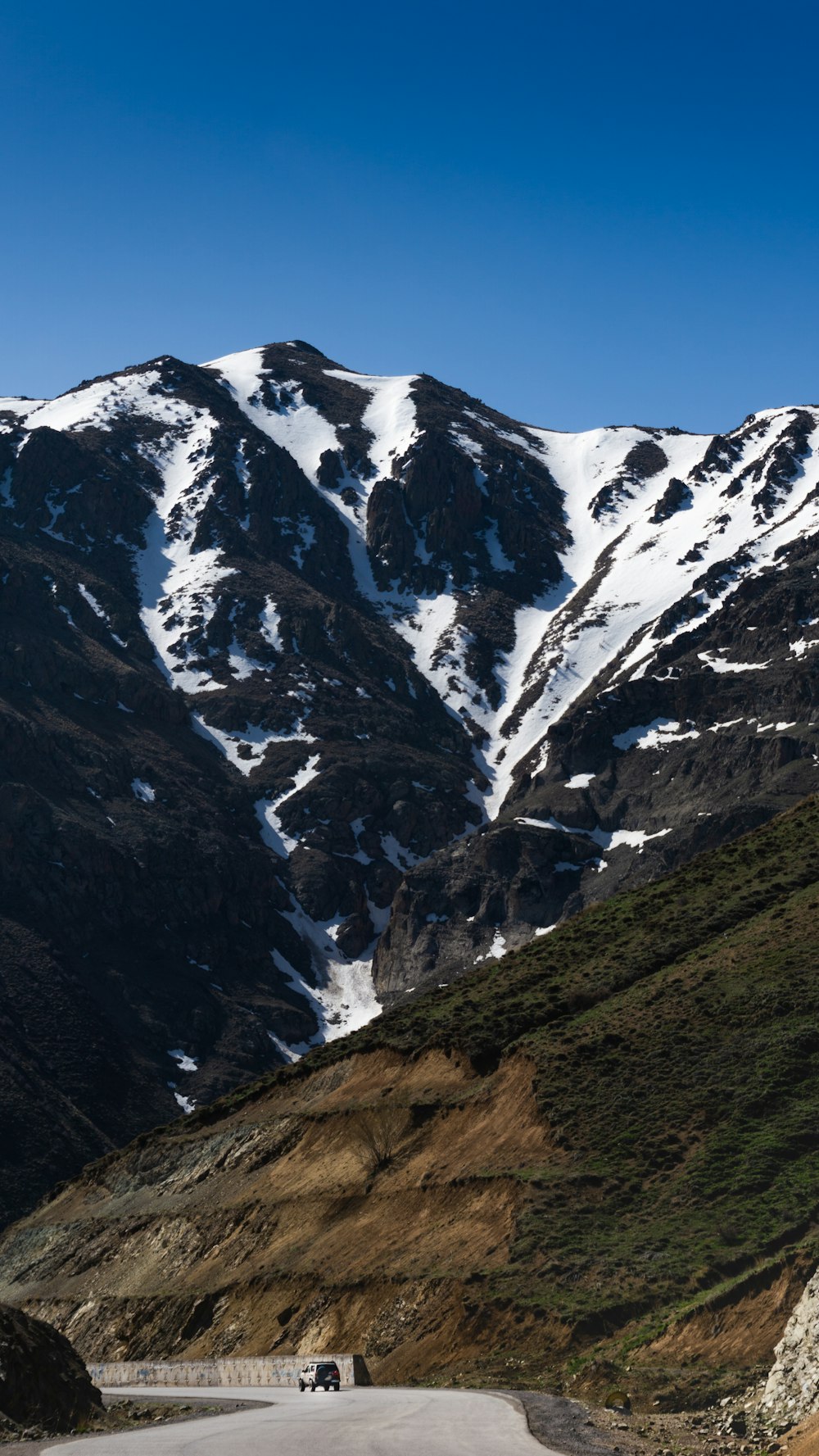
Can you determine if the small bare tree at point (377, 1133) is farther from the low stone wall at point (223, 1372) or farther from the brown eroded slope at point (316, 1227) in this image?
the low stone wall at point (223, 1372)

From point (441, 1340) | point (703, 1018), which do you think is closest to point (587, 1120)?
point (703, 1018)

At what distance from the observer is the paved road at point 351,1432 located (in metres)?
24.9

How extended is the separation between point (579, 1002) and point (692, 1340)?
29.7 metres

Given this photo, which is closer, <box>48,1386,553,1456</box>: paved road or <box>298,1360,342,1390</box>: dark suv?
<box>48,1386,553,1456</box>: paved road

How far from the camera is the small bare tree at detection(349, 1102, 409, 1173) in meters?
65.8

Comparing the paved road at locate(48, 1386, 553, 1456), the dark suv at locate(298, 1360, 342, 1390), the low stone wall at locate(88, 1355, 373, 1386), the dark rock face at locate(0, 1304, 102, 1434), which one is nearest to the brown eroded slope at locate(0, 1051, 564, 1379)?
the low stone wall at locate(88, 1355, 373, 1386)

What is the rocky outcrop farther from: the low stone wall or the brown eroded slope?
the brown eroded slope

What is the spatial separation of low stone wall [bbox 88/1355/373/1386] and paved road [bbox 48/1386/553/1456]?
8.49 meters

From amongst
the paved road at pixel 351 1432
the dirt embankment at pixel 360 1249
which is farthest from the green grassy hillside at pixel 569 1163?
the paved road at pixel 351 1432

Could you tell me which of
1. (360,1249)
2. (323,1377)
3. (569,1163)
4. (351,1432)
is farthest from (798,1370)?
(360,1249)

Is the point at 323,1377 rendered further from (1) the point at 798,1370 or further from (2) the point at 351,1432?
(1) the point at 798,1370

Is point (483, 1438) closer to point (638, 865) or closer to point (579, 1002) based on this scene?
point (579, 1002)

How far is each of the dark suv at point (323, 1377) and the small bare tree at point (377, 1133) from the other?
817 inches

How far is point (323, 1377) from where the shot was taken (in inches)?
1726
